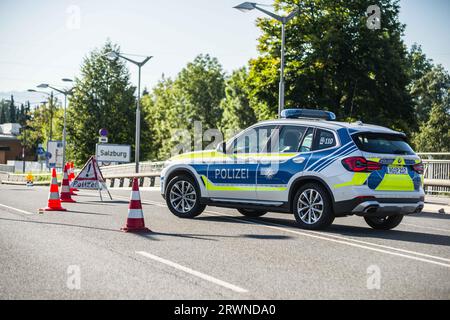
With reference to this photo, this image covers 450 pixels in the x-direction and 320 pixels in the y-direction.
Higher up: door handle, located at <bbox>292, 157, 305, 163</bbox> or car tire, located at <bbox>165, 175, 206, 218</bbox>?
door handle, located at <bbox>292, 157, 305, 163</bbox>

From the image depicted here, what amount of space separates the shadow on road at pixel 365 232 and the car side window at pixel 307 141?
4.57ft

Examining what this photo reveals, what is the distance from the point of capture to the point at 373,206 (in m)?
9.54

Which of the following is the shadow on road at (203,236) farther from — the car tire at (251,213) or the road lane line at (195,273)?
the car tire at (251,213)

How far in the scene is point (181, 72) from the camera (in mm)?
87500

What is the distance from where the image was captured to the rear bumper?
9.52 metres

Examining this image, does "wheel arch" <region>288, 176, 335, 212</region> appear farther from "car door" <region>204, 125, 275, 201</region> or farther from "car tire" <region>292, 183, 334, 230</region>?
"car door" <region>204, 125, 275, 201</region>

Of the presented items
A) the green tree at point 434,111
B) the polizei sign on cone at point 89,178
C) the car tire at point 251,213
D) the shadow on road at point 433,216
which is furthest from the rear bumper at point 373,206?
the green tree at point 434,111

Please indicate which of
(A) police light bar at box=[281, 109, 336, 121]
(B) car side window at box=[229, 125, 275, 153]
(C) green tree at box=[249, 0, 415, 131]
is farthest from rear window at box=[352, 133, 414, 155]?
(C) green tree at box=[249, 0, 415, 131]

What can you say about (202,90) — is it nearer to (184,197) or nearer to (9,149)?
(9,149)

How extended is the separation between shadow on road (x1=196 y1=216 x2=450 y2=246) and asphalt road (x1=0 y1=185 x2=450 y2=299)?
2 cm
